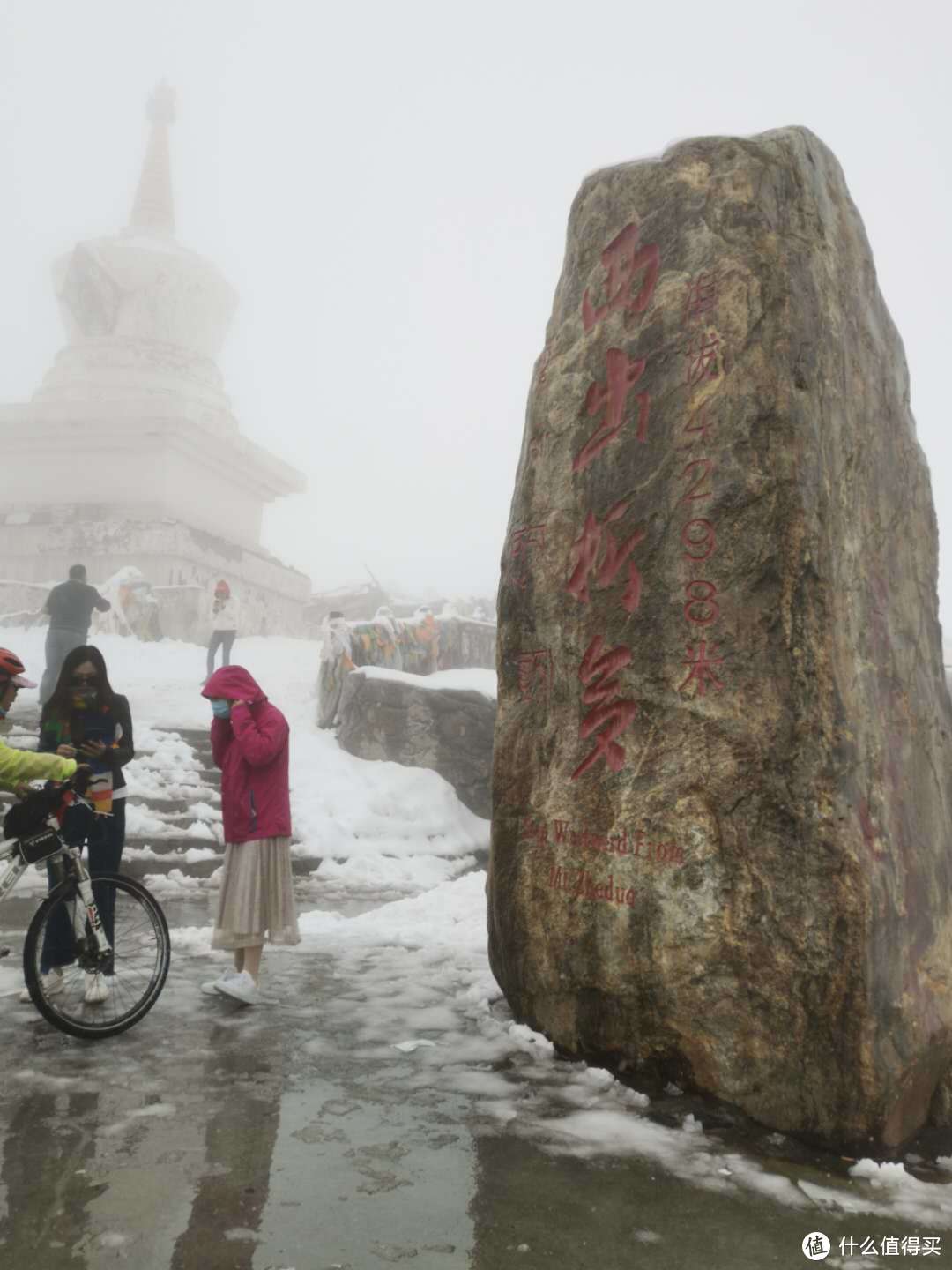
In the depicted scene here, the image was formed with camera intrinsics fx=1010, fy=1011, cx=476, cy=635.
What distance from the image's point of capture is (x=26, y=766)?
4.29 m

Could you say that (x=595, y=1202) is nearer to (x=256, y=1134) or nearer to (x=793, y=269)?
(x=256, y=1134)

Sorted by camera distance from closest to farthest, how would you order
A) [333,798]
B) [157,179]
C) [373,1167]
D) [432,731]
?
[373,1167] → [333,798] → [432,731] → [157,179]

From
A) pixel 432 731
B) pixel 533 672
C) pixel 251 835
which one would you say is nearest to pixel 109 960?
pixel 251 835

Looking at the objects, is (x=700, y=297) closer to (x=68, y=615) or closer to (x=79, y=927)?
(x=79, y=927)

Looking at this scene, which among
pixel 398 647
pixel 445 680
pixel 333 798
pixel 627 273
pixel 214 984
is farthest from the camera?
pixel 398 647

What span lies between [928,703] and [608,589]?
1.49m

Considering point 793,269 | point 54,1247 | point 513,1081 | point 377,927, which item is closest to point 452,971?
point 377,927

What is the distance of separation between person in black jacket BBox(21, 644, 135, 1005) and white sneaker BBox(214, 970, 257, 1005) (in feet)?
2.62

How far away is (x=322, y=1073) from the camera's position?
416 cm

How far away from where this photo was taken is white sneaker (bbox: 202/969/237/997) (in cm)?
506

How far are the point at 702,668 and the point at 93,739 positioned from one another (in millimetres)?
2994

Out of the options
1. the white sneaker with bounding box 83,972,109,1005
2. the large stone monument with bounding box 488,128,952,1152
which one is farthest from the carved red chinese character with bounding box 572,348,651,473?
the white sneaker with bounding box 83,972,109,1005

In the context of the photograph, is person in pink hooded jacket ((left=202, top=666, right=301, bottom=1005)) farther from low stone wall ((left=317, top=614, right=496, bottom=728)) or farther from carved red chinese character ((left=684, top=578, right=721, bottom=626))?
low stone wall ((left=317, top=614, right=496, bottom=728))
